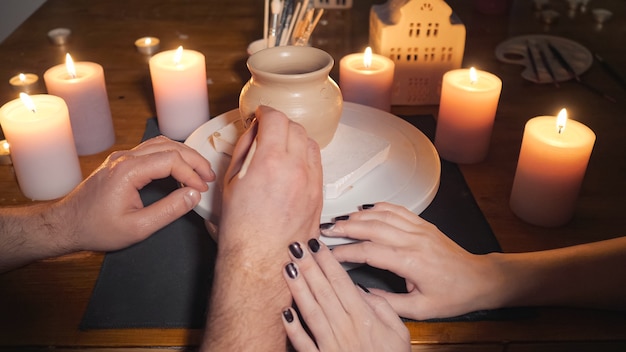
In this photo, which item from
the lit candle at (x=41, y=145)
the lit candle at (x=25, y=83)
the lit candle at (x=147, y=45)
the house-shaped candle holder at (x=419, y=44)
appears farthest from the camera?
the lit candle at (x=147, y=45)

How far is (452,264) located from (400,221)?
95mm

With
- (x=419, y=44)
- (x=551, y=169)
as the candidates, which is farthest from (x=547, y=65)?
(x=551, y=169)

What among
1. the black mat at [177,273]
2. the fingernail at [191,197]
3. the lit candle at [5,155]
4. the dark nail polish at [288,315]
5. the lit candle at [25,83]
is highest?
the fingernail at [191,197]

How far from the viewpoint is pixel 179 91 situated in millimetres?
1177

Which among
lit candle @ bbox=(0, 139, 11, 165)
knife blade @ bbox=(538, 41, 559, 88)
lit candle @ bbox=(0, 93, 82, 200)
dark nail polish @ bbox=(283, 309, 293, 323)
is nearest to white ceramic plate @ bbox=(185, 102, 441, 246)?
dark nail polish @ bbox=(283, 309, 293, 323)

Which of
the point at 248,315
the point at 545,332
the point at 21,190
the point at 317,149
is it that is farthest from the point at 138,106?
the point at 545,332

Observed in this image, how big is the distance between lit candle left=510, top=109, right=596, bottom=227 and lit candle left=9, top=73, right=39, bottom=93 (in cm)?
119

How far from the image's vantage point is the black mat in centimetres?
77

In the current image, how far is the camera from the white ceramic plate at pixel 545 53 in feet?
4.71

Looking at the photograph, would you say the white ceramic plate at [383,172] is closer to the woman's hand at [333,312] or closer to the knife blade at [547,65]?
the woman's hand at [333,312]

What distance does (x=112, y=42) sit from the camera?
1.68 metres

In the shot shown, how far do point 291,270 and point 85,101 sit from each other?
667mm

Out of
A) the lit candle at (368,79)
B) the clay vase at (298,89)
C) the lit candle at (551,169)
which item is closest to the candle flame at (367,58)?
the lit candle at (368,79)

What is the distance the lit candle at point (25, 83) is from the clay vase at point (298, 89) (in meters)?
0.76
